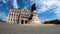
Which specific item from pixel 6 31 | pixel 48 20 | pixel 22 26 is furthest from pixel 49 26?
pixel 6 31

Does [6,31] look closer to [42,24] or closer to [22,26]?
[22,26]

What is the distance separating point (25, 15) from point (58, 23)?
4.80 ft

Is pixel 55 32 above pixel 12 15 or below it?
below

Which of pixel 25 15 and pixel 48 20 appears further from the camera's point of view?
pixel 25 15

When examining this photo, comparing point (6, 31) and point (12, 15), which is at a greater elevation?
point (12, 15)

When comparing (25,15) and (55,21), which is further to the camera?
(25,15)

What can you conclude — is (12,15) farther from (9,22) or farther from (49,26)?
(49,26)

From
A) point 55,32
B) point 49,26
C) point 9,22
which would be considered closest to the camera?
point 55,32

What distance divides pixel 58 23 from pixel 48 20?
0.38 metres

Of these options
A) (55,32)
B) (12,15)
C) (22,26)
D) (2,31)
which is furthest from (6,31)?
(55,32)

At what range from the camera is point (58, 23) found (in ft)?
18.8

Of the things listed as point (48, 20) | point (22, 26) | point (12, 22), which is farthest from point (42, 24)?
point (12, 22)

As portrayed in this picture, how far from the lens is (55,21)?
5797 millimetres

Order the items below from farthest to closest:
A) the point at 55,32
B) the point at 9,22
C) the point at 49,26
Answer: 1. the point at 9,22
2. the point at 49,26
3. the point at 55,32
